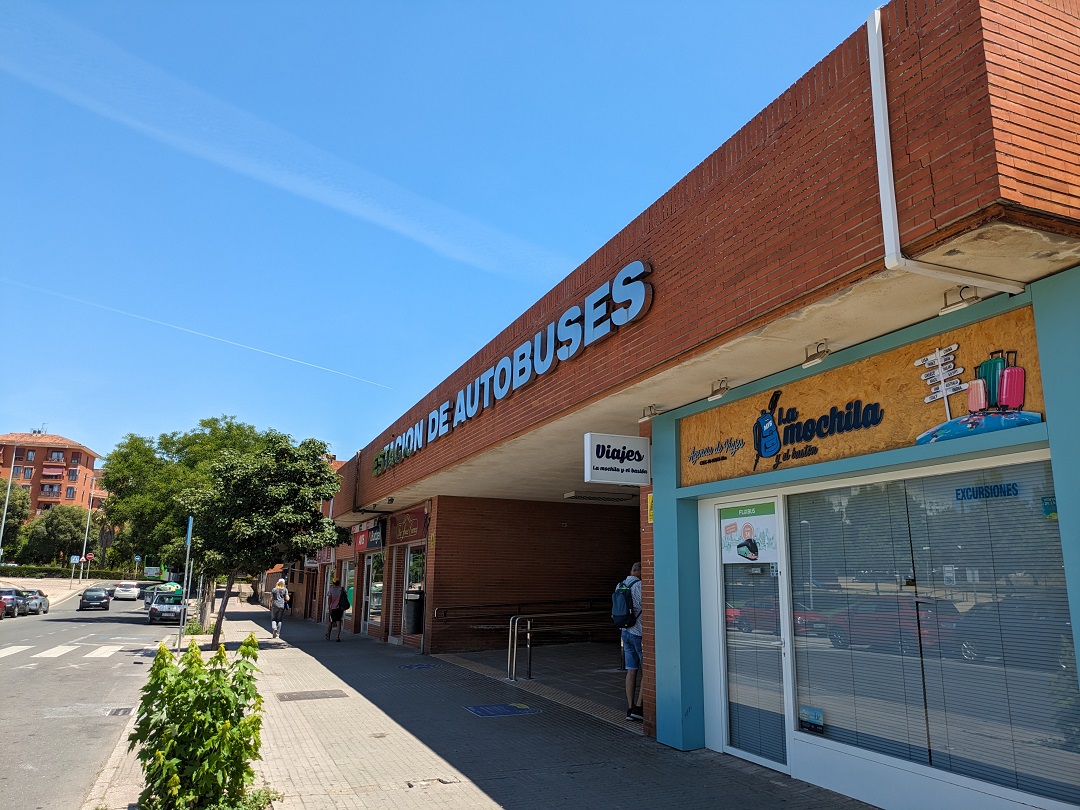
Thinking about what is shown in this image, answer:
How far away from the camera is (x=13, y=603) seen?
33844 millimetres

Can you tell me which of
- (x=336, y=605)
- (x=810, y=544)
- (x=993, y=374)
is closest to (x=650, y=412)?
(x=810, y=544)

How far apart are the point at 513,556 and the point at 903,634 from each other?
40.6ft

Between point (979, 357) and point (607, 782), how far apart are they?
459cm

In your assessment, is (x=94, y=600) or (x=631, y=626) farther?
(x=94, y=600)

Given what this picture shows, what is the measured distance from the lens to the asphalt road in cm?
650

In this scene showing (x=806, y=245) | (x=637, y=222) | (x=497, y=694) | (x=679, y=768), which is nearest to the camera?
(x=806, y=245)

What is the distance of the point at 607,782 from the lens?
6402mm

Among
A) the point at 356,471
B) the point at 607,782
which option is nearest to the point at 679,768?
the point at 607,782

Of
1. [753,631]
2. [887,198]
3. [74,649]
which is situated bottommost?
[74,649]

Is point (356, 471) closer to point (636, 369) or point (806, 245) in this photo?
point (636, 369)

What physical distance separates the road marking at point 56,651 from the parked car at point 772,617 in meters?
17.1

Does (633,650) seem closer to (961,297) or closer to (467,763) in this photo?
(467,763)

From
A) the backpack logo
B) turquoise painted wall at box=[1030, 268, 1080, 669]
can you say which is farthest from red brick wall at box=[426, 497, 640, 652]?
turquoise painted wall at box=[1030, 268, 1080, 669]

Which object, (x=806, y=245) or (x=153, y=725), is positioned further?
(x=806, y=245)
